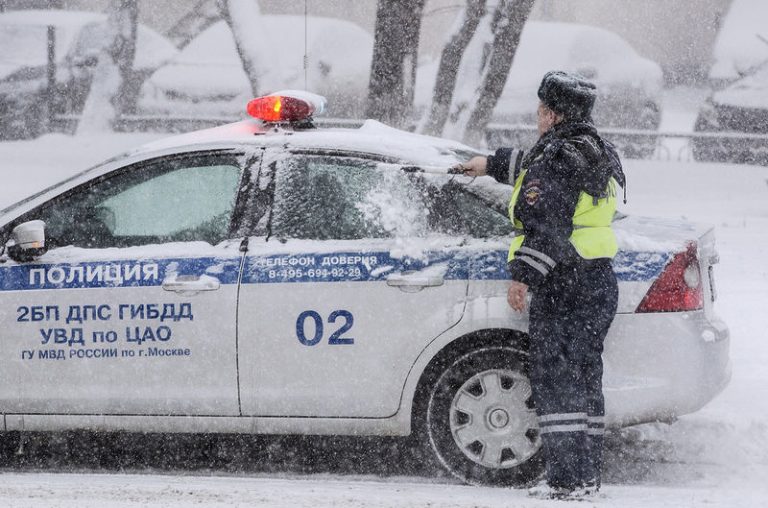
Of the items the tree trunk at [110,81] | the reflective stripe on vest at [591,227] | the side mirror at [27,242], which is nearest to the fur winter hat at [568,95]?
the reflective stripe on vest at [591,227]

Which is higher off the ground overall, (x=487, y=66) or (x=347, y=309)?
(x=487, y=66)

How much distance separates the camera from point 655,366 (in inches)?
191

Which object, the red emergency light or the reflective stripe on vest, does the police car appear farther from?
Answer: the reflective stripe on vest

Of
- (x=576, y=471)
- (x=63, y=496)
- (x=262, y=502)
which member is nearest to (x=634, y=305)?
(x=576, y=471)

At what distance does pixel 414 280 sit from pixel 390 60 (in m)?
6.82

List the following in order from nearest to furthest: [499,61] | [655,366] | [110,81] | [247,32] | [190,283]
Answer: [655,366] → [190,283] → [499,61] → [247,32] → [110,81]

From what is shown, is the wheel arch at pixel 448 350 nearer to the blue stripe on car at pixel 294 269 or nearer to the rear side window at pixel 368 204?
the blue stripe on car at pixel 294 269

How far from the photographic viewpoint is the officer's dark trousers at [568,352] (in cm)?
468

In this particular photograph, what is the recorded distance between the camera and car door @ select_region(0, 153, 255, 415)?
4984mm

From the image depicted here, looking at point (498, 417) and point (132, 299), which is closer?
point (498, 417)

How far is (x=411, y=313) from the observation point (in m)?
4.89

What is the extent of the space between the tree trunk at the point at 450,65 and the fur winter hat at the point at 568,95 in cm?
843

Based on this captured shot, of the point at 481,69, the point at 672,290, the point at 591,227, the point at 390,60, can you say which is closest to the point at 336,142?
the point at 591,227

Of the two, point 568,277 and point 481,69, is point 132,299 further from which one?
point 481,69
